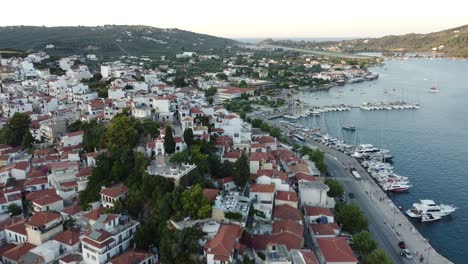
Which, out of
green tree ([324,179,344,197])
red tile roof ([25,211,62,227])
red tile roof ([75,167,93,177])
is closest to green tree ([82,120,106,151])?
red tile roof ([75,167,93,177])

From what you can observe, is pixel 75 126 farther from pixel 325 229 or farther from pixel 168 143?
pixel 325 229

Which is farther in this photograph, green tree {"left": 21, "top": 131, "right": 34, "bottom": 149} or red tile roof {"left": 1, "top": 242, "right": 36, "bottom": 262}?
green tree {"left": 21, "top": 131, "right": 34, "bottom": 149}

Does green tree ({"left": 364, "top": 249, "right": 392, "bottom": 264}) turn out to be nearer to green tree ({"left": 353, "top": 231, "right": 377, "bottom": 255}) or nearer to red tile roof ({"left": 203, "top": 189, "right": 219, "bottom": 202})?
green tree ({"left": 353, "top": 231, "right": 377, "bottom": 255})

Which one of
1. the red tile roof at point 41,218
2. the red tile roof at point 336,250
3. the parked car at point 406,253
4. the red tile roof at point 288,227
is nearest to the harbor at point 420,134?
the parked car at point 406,253

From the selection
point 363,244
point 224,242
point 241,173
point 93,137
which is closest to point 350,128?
point 241,173

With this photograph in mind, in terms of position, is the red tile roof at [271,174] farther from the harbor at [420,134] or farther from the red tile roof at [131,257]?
the harbor at [420,134]

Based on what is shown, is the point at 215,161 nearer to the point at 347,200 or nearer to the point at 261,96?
the point at 347,200

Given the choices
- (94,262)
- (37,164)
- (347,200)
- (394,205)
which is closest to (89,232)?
(94,262)
